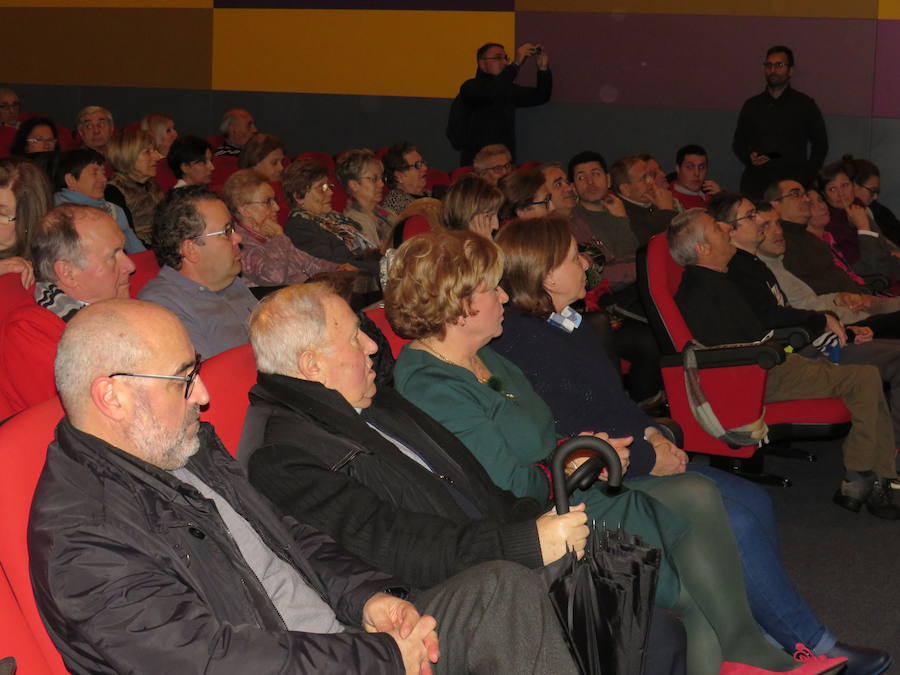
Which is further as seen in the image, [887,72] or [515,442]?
[887,72]

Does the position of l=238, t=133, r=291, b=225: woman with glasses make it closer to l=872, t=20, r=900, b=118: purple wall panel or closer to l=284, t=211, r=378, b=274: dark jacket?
l=284, t=211, r=378, b=274: dark jacket

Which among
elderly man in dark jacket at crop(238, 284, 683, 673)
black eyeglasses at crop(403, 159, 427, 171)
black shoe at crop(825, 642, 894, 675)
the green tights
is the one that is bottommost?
black shoe at crop(825, 642, 894, 675)

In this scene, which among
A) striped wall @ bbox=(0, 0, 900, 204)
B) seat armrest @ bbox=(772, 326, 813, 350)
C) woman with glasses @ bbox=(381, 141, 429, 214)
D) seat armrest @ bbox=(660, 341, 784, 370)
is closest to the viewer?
seat armrest @ bbox=(660, 341, 784, 370)

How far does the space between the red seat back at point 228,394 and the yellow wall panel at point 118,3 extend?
27.1 ft

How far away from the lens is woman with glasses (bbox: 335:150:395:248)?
231 inches

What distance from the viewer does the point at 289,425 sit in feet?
7.06

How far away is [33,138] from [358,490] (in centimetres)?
518

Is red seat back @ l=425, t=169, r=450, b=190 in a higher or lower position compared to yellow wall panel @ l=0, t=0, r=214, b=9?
lower

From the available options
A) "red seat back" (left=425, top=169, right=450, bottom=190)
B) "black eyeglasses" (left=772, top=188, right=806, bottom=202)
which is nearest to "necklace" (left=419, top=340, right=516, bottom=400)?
"black eyeglasses" (left=772, top=188, right=806, bottom=202)

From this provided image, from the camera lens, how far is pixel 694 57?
857cm

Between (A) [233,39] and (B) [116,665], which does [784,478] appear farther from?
(A) [233,39]

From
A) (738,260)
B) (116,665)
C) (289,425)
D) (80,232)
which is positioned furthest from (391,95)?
(116,665)

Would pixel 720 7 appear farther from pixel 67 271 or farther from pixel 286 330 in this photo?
pixel 286 330

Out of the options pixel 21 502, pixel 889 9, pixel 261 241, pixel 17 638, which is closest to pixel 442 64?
pixel 889 9
